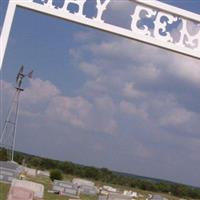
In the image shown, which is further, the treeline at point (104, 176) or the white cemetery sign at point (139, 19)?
the treeline at point (104, 176)

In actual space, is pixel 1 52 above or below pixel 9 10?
below

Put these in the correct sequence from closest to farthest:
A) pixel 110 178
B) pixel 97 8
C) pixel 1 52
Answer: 1. pixel 1 52
2. pixel 97 8
3. pixel 110 178

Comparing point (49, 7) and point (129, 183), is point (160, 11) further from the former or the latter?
point (129, 183)

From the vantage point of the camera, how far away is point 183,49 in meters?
3.84

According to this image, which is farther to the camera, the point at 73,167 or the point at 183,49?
the point at 73,167

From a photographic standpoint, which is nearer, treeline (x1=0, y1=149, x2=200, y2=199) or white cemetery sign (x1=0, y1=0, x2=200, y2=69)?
white cemetery sign (x1=0, y1=0, x2=200, y2=69)

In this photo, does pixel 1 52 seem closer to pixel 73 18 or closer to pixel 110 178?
pixel 73 18

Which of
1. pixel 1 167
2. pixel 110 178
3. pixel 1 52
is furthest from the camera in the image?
pixel 110 178

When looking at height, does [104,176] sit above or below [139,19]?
below

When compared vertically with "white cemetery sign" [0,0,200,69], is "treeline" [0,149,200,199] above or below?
below

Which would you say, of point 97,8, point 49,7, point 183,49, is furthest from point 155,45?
point 49,7

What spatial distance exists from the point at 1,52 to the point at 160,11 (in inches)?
53.8

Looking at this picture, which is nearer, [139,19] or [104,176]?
[139,19]

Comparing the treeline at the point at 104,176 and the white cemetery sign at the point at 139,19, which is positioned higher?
the white cemetery sign at the point at 139,19
